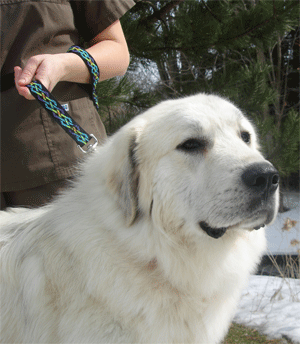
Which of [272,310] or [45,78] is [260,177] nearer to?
[45,78]

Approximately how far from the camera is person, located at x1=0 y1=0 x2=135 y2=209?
179cm

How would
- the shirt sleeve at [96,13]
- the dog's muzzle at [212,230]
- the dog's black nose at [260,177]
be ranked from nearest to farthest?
1. the dog's black nose at [260,177]
2. the dog's muzzle at [212,230]
3. the shirt sleeve at [96,13]

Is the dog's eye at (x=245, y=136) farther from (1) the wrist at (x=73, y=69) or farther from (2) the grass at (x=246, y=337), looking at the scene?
(2) the grass at (x=246, y=337)

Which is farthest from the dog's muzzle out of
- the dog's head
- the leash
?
the leash

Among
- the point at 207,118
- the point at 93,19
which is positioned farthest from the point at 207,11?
the point at 207,118

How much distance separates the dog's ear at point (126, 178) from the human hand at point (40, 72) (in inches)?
18.9

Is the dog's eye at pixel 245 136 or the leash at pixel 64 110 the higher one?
the leash at pixel 64 110

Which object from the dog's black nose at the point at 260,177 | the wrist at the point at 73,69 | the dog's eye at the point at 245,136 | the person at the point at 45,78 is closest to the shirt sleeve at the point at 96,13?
the person at the point at 45,78

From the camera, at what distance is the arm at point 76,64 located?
1.69 m

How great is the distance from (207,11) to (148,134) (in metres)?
3.62

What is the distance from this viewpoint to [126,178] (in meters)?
1.69

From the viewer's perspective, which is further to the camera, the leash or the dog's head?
the leash

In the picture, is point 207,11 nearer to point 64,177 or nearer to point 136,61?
point 136,61

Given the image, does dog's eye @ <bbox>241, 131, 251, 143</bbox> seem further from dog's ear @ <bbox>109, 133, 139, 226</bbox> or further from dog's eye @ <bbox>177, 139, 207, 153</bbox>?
dog's ear @ <bbox>109, 133, 139, 226</bbox>
